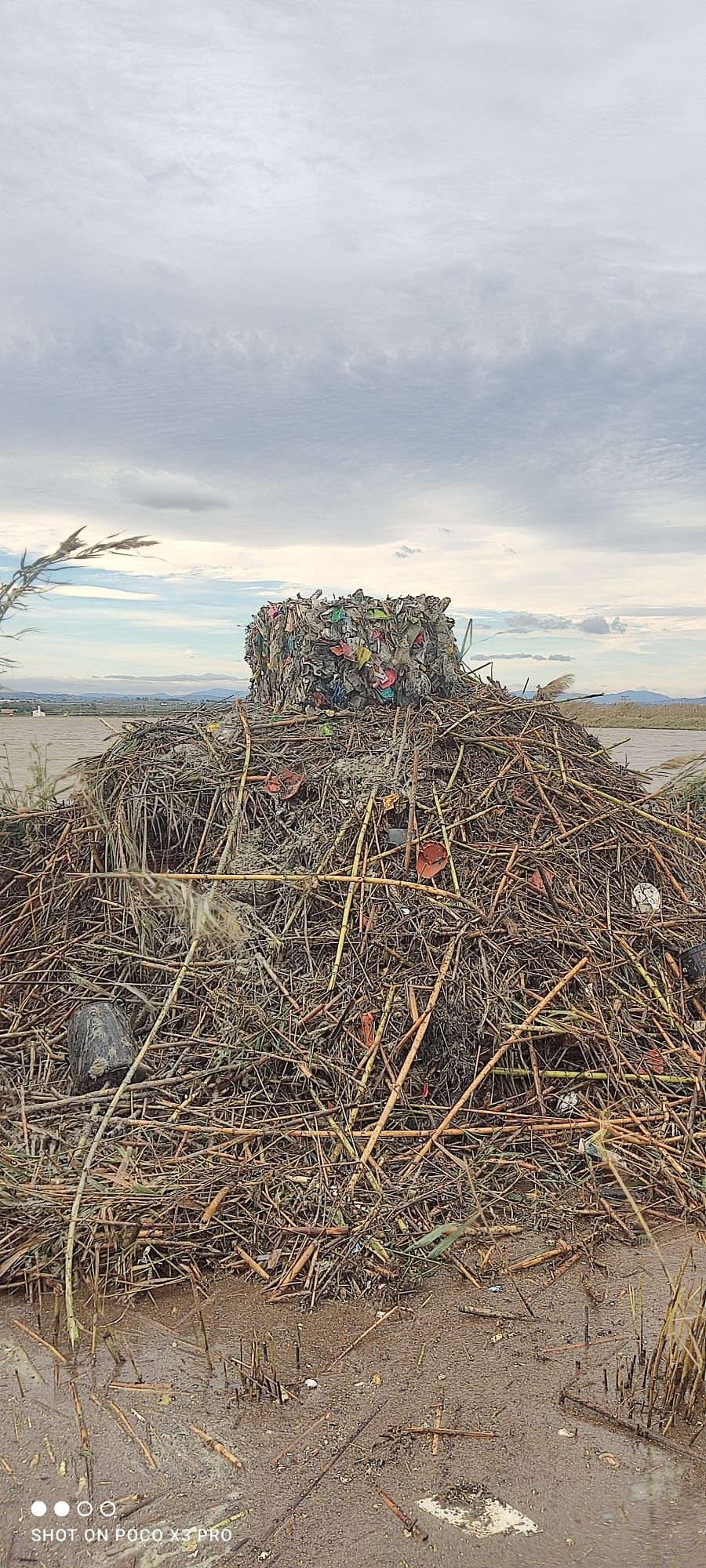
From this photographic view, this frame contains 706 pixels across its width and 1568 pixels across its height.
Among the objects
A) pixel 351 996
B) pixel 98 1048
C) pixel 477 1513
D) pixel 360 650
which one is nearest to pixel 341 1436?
pixel 477 1513

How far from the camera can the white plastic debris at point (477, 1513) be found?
9.43 ft

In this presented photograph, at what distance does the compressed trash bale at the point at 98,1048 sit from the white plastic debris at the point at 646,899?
3.14 m

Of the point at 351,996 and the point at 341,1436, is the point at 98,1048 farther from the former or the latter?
the point at 341,1436

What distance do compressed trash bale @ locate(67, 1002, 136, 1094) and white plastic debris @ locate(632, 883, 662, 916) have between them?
3138mm

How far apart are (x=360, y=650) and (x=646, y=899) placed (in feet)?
8.18

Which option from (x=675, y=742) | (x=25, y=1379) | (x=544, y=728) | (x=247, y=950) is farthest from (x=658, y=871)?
(x=675, y=742)

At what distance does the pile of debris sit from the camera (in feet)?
14.6

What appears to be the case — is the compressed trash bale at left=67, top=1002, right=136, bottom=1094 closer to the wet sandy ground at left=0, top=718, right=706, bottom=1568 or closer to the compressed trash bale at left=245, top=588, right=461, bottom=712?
the wet sandy ground at left=0, top=718, right=706, bottom=1568

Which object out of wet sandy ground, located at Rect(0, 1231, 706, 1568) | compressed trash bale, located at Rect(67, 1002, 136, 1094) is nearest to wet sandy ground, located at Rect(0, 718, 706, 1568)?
wet sandy ground, located at Rect(0, 1231, 706, 1568)

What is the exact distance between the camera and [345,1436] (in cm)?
322

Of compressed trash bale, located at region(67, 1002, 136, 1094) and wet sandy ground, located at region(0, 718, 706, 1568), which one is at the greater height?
compressed trash bale, located at region(67, 1002, 136, 1094)

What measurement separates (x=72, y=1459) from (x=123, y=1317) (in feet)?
2.55

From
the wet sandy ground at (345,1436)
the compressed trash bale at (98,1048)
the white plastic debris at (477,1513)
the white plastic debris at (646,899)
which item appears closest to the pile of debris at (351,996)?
the white plastic debris at (646,899)

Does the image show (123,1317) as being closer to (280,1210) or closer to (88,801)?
(280,1210)
